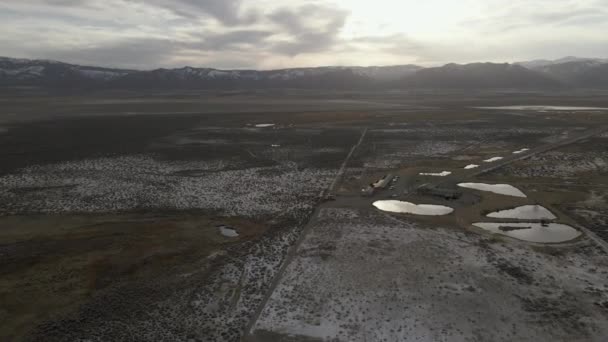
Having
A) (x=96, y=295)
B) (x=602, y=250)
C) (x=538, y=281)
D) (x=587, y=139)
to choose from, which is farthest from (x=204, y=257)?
(x=587, y=139)

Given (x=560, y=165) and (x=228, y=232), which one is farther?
(x=560, y=165)

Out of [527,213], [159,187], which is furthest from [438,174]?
[159,187]

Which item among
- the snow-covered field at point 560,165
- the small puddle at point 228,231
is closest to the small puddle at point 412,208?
the small puddle at point 228,231

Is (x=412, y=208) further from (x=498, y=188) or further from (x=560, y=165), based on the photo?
(x=560, y=165)

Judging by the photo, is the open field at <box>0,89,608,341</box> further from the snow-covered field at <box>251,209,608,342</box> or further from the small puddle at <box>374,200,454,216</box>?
the small puddle at <box>374,200,454,216</box>

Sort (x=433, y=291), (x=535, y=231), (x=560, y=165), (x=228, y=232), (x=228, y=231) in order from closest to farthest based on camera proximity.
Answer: (x=433, y=291)
(x=535, y=231)
(x=228, y=232)
(x=228, y=231)
(x=560, y=165)

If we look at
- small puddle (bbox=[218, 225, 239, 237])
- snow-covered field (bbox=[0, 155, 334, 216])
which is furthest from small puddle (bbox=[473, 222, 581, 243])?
small puddle (bbox=[218, 225, 239, 237])
